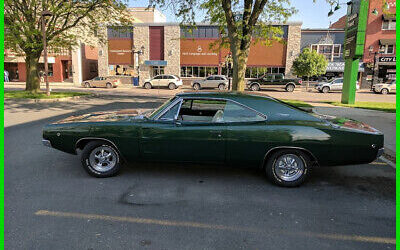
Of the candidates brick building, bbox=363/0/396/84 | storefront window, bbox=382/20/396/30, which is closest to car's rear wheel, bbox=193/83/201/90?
brick building, bbox=363/0/396/84

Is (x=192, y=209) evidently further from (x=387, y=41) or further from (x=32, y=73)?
(x=387, y=41)

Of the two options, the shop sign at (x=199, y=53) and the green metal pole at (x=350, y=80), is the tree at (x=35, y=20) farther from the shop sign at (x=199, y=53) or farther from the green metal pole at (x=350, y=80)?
the shop sign at (x=199, y=53)

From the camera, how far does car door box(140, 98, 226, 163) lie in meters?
4.37

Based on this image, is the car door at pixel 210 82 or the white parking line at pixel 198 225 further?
the car door at pixel 210 82

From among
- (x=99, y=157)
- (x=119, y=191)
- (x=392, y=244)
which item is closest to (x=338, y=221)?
(x=392, y=244)

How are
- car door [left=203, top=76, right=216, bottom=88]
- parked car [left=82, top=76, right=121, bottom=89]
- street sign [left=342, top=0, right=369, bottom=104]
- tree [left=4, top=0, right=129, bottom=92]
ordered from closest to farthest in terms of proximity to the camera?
street sign [left=342, top=0, right=369, bottom=104], tree [left=4, top=0, right=129, bottom=92], car door [left=203, top=76, right=216, bottom=88], parked car [left=82, top=76, right=121, bottom=89]

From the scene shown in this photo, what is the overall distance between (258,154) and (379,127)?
6.69 m

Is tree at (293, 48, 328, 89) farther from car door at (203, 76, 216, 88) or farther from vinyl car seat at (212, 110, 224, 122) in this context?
vinyl car seat at (212, 110, 224, 122)

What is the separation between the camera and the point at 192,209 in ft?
12.0

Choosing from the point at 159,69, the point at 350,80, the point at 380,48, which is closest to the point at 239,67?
the point at 350,80

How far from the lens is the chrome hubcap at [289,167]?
4355 millimetres

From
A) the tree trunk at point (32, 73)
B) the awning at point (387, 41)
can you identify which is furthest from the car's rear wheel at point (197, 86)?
the awning at point (387, 41)

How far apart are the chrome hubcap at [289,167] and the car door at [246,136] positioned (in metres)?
0.31

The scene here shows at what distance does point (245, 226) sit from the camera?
128 inches
